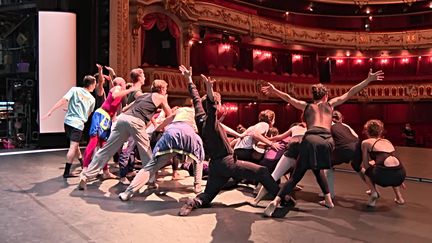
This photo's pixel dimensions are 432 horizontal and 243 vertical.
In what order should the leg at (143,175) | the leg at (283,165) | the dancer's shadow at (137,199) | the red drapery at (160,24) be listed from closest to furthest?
the dancer's shadow at (137,199)
the leg at (143,175)
the leg at (283,165)
the red drapery at (160,24)

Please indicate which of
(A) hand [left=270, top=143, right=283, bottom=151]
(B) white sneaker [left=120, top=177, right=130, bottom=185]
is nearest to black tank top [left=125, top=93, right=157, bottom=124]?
(B) white sneaker [left=120, top=177, right=130, bottom=185]

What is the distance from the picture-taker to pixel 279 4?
20.3m

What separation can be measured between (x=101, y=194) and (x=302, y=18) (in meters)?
18.5

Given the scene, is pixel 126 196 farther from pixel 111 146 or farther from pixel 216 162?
pixel 216 162

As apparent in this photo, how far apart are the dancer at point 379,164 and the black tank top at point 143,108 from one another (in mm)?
2569

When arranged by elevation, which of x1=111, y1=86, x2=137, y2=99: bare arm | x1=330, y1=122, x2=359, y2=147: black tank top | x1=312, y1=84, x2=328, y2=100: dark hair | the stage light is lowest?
x1=330, y1=122, x2=359, y2=147: black tank top

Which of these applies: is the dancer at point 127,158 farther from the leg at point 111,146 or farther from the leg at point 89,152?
the leg at point 111,146

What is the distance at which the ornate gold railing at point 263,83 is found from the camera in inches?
511

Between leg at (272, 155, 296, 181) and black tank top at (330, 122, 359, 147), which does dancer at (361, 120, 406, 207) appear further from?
leg at (272, 155, 296, 181)

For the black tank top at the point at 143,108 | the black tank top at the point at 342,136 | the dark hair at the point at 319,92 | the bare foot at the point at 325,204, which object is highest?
the dark hair at the point at 319,92

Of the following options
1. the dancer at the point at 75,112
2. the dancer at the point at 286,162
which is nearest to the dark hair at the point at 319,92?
the dancer at the point at 286,162

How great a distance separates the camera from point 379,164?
462 cm

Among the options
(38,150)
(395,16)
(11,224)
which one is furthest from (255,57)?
(11,224)

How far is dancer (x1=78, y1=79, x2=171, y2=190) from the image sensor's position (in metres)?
4.77
